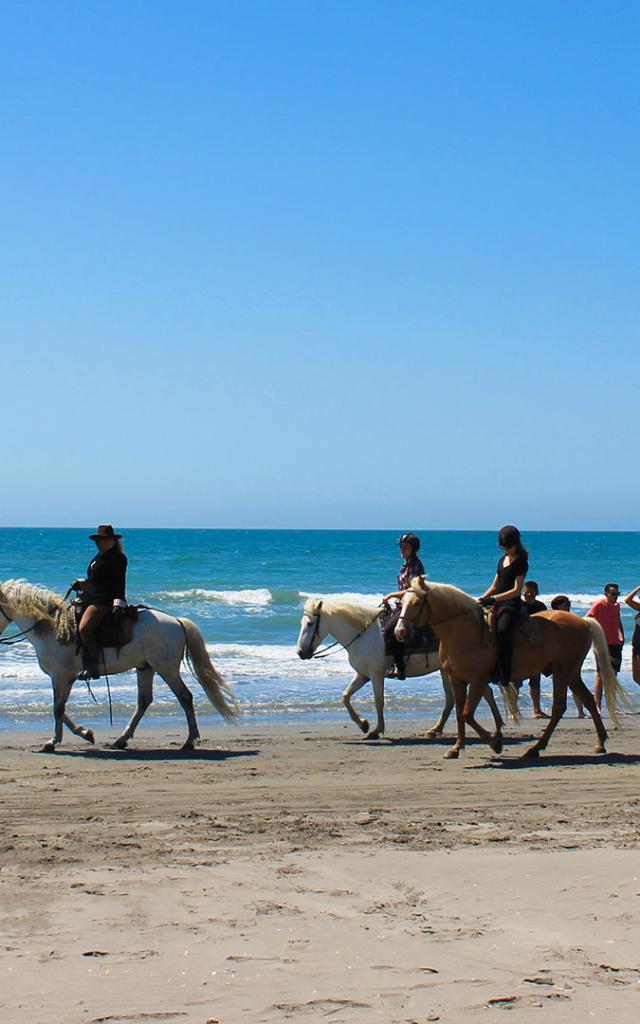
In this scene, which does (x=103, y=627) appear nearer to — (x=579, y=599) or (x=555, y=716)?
(x=555, y=716)

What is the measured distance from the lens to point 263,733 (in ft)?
42.8

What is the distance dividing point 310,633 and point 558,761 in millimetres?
2879

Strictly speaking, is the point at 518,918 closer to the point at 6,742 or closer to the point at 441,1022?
the point at 441,1022

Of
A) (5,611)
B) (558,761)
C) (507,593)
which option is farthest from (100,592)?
(558,761)

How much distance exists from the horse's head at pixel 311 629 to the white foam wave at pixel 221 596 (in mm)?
25695

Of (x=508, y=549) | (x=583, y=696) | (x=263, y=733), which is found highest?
(x=508, y=549)

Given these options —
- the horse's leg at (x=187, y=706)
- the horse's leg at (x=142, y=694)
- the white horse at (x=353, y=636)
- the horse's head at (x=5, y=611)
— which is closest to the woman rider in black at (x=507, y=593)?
the white horse at (x=353, y=636)

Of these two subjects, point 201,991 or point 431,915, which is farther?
point 431,915

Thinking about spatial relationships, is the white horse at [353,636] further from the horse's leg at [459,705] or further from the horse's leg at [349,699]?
the horse's leg at [459,705]

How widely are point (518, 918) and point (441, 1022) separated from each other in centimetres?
134

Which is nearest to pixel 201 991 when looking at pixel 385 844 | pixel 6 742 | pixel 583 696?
pixel 385 844

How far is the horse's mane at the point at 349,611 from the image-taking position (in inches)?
479

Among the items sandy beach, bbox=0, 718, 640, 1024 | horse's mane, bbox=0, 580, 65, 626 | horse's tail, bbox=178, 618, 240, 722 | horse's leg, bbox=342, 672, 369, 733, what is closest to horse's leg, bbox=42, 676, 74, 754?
horse's mane, bbox=0, 580, 65, 626

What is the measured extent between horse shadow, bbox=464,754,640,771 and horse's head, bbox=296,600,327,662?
7.60 feet
